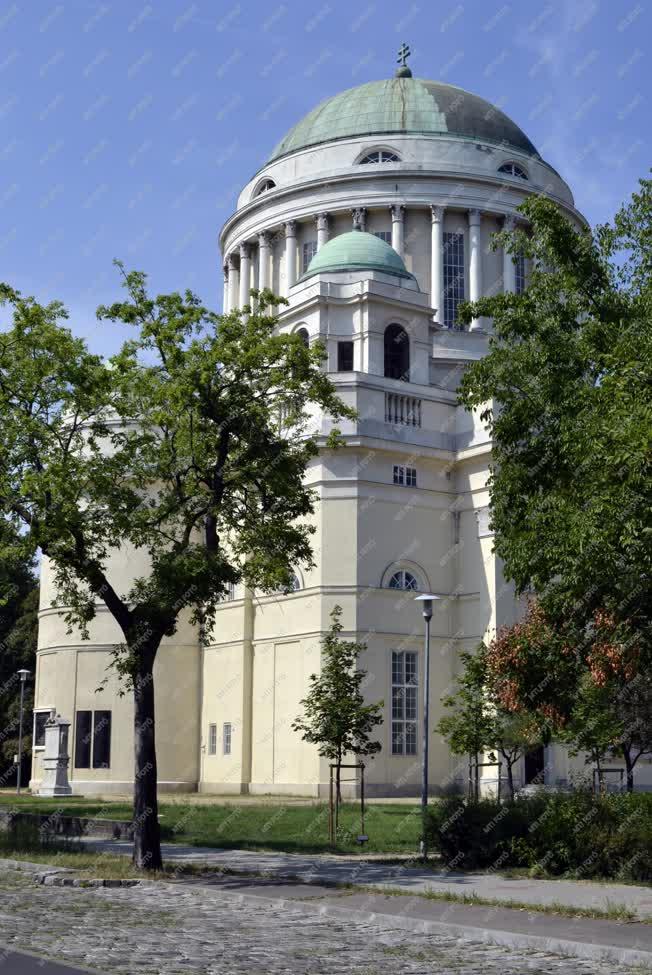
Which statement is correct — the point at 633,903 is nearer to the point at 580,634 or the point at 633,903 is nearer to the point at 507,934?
the point at 507,934

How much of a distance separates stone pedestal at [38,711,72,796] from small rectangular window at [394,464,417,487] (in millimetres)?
13925

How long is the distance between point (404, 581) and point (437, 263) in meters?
18.8

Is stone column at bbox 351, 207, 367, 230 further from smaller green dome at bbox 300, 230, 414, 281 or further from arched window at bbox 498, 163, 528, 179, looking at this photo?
smaller green dome at bbox 300, 230, 414, 281

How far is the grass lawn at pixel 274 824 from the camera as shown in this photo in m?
22.7

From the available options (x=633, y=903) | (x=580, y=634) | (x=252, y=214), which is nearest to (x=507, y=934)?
(x=633, y=903)

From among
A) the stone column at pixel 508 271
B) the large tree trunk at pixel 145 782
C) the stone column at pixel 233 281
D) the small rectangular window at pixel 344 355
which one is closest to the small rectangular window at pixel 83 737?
the small rectangular window at pixel 344 355

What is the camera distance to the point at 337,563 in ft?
127

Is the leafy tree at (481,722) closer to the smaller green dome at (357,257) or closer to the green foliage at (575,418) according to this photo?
the green foliage at (575,418)

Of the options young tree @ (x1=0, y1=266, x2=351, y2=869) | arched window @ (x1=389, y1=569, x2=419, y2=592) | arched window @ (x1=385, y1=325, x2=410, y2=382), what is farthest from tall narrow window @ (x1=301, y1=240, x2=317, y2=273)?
young tree @ (x1=0, y1=266, x2=351, y2=869)

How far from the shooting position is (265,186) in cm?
5947

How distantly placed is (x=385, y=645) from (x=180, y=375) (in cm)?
2103

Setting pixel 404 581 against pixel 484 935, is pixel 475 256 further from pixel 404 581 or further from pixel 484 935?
pixel 484 935

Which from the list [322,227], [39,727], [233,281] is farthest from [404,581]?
[233,281]

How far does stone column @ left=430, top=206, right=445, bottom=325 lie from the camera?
53.5 metres
